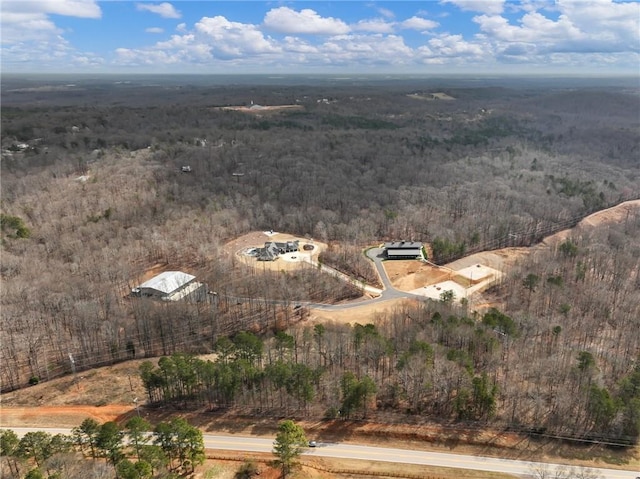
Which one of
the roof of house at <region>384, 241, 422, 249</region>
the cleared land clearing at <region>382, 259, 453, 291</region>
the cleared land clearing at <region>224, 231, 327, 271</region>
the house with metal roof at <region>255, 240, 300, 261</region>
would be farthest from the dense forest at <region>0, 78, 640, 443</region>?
the cleared land clearing at <region>382, 259, 453, 291</region>

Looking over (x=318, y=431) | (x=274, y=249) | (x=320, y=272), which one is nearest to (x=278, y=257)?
(x=274, y=249)

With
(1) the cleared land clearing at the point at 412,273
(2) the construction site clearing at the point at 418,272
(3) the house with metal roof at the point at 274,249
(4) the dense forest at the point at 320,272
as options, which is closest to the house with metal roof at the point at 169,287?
(4) the dense forest at the point at 320,272

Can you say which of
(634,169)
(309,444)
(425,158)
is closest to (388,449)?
(309,444)

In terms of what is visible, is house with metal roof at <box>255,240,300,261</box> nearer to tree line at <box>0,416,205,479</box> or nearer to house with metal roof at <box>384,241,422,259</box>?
house with metal roof at <box>384,241,422,259</box>

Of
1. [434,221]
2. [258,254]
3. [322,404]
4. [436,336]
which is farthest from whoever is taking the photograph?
[434,221]

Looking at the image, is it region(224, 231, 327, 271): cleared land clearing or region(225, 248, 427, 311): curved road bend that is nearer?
region(225, 248, 427, 311): curved road bend

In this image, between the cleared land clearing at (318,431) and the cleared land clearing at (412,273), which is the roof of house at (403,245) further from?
the cleared land clearing at (318,431)

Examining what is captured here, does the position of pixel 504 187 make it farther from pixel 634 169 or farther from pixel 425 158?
pixel 634 169
